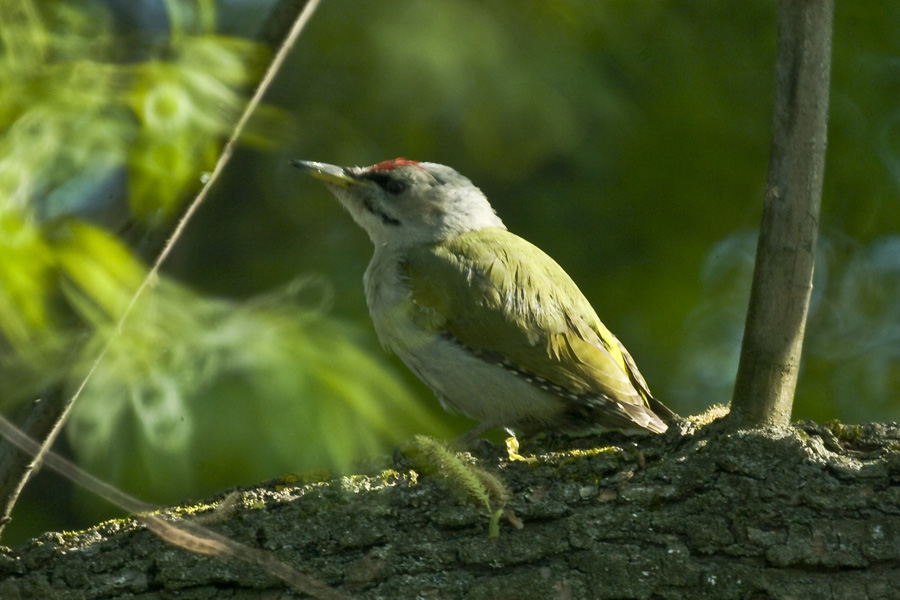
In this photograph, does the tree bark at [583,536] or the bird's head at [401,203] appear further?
the bird's head at [401,203]

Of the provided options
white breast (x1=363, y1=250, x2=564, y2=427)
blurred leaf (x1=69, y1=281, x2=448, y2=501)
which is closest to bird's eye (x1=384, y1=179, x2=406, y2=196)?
white breast (x1=363, y1=250, x2=564, y2=427)

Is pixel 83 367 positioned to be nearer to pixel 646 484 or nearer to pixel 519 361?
pixel 646 484

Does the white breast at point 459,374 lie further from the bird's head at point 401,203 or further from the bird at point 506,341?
the bird's head at point 401,203

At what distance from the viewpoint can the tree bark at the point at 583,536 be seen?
8.27 ft

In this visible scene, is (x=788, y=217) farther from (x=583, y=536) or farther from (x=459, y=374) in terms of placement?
(x=459, y=374)

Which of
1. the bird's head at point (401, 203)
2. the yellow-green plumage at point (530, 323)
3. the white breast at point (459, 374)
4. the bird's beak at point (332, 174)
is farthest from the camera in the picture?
the bird's head at point (401, 203)

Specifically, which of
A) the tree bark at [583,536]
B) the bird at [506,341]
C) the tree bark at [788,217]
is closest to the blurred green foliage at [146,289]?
the tree bark at [583,536]

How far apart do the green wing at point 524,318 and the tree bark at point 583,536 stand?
4.34ft

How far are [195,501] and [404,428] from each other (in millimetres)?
765

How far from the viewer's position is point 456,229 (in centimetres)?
509

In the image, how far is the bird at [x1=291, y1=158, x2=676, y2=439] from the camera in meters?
4.23

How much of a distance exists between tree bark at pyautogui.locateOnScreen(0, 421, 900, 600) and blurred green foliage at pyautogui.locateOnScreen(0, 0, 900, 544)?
0.94 ft

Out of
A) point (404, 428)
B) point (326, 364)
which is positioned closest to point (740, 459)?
point (404, 428)

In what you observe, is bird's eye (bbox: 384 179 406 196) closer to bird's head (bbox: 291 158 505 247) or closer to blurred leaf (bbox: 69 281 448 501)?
bird's head (bbox: 291 158 505 247)
